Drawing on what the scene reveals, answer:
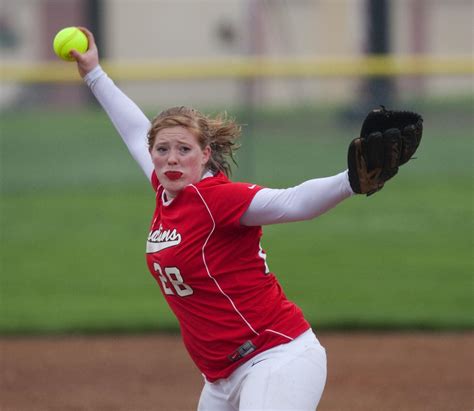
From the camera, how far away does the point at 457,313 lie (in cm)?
762

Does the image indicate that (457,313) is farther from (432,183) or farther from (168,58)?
(168,58)

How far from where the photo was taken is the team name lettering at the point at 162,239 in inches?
129

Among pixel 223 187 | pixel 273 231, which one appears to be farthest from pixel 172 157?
pixel 273 231

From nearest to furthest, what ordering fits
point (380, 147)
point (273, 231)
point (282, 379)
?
point (380, 147)
point (282, 379)
point (273, 231)

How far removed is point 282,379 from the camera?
3199mm

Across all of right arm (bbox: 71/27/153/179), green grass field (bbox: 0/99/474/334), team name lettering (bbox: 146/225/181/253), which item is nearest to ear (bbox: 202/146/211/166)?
team name lettering (bbox: 146/225/181/253)

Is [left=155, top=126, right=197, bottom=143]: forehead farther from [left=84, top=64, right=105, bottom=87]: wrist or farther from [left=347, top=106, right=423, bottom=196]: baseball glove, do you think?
[left=84, top=64, right=105, bottom=87]: wrist

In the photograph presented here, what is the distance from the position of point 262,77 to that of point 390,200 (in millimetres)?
2203

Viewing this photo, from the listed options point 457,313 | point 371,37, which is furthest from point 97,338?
point 371,37

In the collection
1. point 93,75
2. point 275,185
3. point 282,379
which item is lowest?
point 275,185

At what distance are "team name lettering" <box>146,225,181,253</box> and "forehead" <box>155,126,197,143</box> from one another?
1.00 feet

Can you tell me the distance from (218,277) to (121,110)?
Answer: 1.01 m

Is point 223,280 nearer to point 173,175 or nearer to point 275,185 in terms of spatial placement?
point 173,175

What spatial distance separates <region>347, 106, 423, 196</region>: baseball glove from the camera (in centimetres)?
295
